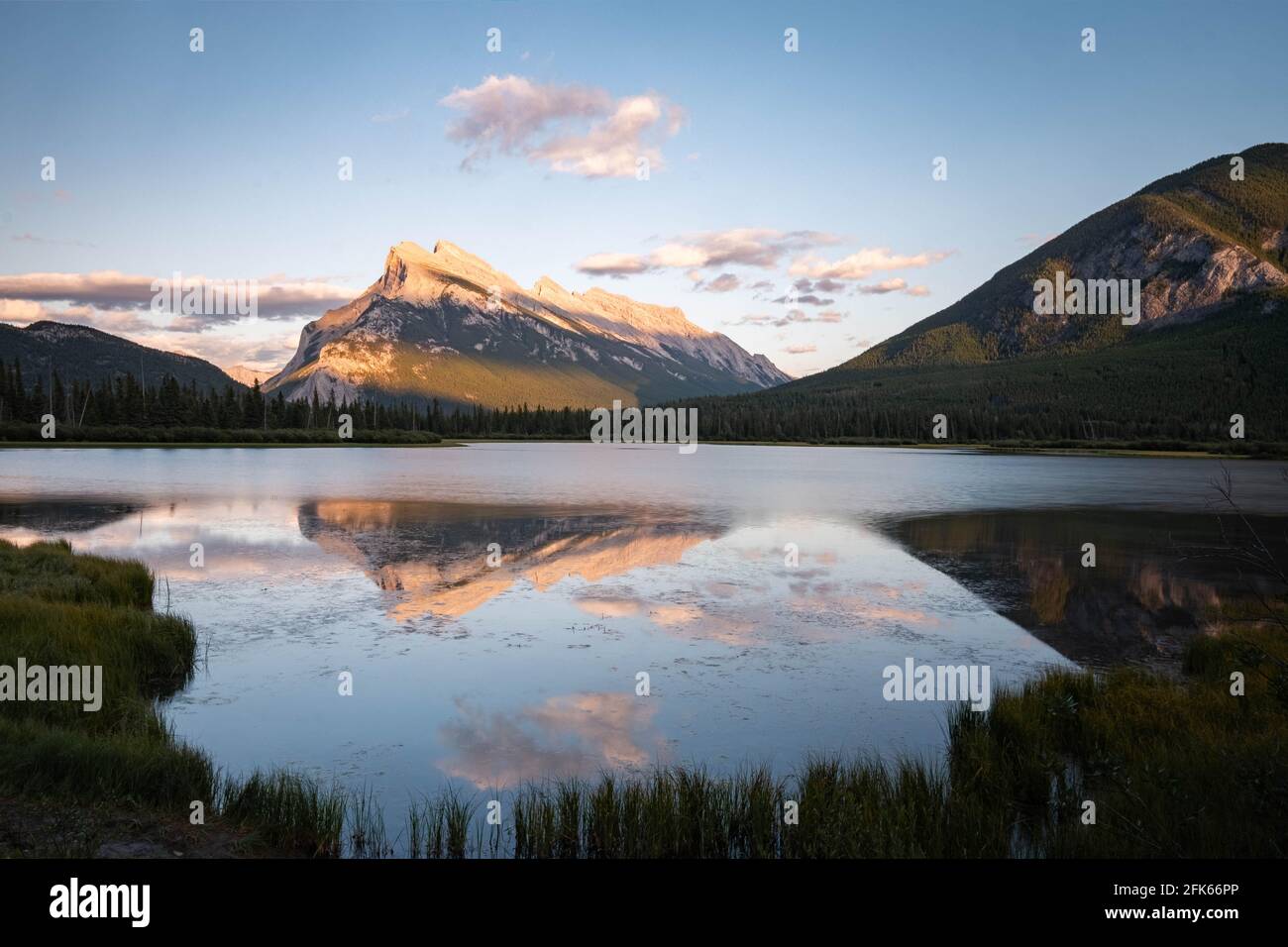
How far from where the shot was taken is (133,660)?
1429 cm

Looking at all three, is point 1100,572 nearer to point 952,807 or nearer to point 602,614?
point 602,614

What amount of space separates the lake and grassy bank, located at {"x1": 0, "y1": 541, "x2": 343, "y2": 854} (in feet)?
2.58

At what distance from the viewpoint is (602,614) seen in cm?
1997

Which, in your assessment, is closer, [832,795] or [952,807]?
[952,807]

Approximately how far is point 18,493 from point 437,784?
48.5 meters

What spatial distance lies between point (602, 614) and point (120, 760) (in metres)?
11.6

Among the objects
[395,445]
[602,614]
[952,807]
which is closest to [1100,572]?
[602,614]

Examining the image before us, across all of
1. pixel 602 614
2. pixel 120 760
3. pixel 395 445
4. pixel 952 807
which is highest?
pixel 395 445

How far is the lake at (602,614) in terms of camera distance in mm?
12078

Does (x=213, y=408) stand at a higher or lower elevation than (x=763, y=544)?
higher

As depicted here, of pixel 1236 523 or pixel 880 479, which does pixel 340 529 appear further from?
pixel 880 479

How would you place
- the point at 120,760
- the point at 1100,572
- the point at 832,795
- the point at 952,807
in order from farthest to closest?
the point at 1100,572
the point at 120,760
the point at 832,795
the point at 952,807

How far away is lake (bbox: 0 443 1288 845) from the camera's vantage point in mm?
12078
